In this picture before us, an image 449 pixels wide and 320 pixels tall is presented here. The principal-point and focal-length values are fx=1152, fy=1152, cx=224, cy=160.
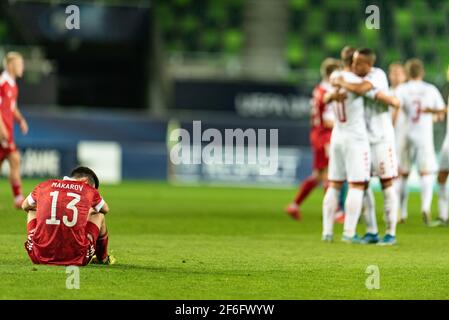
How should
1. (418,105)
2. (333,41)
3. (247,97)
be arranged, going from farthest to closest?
(333,41)
(247,97)
(418,105)

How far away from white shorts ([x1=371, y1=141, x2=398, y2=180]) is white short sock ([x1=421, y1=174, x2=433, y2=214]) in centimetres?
373

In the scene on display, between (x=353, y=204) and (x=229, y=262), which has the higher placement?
(x=353, y=204)

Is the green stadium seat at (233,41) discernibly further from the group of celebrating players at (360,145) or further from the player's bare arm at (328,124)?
the group of celebrating players at (360,145)

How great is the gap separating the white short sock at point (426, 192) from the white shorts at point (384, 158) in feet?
12.2

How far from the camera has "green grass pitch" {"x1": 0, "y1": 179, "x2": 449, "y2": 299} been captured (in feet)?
26.2

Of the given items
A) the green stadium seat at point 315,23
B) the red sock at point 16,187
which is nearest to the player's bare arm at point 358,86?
the red sock at point 16,187

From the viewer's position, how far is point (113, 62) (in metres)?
33.9

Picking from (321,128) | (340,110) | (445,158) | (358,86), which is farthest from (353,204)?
(445,158)

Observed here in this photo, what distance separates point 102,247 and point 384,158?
3.98 meters

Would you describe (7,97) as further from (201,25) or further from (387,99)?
(201,25)

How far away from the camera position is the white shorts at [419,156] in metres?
16.3

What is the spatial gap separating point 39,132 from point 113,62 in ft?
23.5

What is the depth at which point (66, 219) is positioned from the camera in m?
8.84
